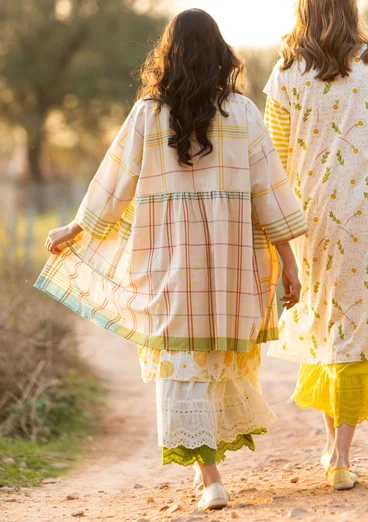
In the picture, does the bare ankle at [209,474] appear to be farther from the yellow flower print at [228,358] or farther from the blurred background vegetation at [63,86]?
the blurred background vegetation at [63,86]

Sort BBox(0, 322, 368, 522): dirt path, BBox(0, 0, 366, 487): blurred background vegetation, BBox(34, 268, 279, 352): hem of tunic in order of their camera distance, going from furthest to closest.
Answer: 1. BBox(0, 0, 366, 487): blurred background vegetation
2. BBox(34, 268, 279, 352): hem of tunic
3. BBox(0, 322, 368, 522): dirt path

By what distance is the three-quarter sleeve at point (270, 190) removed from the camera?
10.7ft

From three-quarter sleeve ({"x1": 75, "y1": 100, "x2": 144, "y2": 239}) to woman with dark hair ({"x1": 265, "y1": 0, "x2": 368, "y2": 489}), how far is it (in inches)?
24.3

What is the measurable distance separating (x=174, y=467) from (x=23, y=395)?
1217mm

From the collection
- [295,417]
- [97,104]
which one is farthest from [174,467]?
[97,104]

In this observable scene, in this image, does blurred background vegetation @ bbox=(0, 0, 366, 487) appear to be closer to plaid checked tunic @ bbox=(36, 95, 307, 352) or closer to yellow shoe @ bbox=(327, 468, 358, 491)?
plaid checked tunic @ bbox=(36, 95, 307, 352)

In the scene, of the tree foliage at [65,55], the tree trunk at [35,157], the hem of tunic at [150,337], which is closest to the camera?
the hem of tunic at [150,337]

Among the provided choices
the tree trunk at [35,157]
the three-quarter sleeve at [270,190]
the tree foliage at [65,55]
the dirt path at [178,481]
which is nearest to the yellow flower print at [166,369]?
the dirt path at [178,481]

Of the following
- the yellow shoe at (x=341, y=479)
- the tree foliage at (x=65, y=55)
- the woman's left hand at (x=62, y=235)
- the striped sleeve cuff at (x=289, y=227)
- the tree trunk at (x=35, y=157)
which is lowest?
the yellow shoe at (x=341, y=479)

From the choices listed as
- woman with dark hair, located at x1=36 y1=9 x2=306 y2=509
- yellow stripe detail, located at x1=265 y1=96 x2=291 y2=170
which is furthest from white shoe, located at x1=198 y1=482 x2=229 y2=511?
yellow stripe detail, located at x1=265 y1=96 x2=291 y2=170

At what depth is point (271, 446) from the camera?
480 centimetres

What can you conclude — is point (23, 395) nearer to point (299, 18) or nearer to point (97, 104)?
point (299, 18)

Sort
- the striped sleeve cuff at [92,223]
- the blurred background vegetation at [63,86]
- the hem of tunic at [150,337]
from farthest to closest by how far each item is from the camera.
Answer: the blurred background vegetation at [63,86]
the striped sleeve cuff at [92,223]
the hem of tunic at [150,337]

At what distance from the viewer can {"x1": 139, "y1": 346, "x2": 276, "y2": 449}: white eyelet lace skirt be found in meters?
3.20
